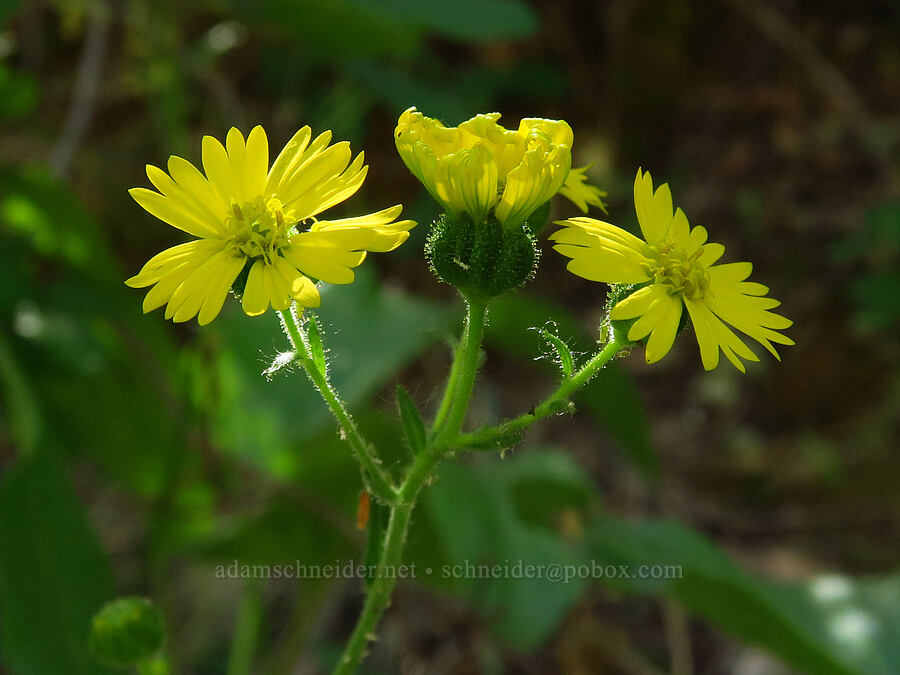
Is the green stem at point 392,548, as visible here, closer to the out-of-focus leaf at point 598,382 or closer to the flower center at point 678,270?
the flower center at point 678,270

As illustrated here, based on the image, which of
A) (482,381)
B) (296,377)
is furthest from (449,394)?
(482,381)

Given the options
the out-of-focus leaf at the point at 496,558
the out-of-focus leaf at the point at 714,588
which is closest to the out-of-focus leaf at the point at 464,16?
the out-of-focus leaf at the point at 496,558

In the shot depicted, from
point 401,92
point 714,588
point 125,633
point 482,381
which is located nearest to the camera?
point 125,633

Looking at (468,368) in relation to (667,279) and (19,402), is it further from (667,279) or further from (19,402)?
(19,402)

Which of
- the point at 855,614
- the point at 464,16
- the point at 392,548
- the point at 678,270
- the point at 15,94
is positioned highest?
the point at 464,16

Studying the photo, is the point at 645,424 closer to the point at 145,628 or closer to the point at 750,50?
the point at 145,628

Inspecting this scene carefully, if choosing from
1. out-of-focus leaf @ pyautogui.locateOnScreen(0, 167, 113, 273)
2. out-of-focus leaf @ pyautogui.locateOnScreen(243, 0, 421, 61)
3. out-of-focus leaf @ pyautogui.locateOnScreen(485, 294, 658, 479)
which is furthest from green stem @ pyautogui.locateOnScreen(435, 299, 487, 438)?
out-of-focus leaf @ pyautogui.locateOnScreen(243, 0, 421, 61)
